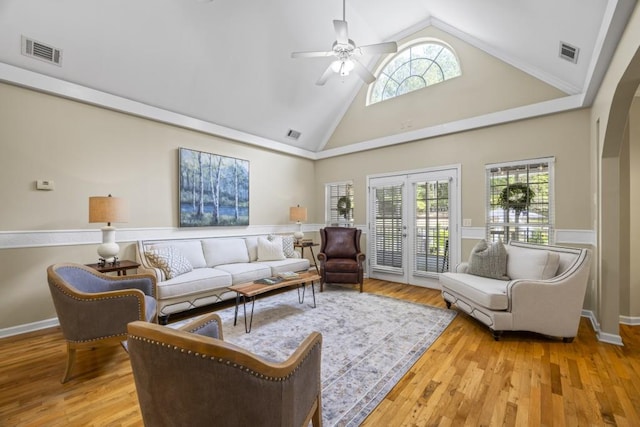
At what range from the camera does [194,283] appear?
11.5ft

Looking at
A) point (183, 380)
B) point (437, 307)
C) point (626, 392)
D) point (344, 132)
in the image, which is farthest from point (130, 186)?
point (626, 392)

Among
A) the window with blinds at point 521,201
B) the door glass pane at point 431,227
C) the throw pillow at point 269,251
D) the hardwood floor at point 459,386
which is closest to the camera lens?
the hardwood floor at point 459,386

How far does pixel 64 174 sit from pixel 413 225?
17.2 feet

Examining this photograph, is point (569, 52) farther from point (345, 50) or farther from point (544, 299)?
point (544, 299)

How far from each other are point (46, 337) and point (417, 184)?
5602 millimetres

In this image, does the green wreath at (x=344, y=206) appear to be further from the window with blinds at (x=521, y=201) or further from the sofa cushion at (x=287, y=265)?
the window with blinds at (x=521, y=201)

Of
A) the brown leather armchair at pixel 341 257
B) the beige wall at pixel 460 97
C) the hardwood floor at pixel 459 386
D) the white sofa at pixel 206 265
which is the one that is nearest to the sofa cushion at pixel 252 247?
the white sofa at pixel 206 265

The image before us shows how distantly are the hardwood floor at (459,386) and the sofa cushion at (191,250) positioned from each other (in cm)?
155

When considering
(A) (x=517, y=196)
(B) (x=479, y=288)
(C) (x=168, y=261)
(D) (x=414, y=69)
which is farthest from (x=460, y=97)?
(C) (x=168, y=261)

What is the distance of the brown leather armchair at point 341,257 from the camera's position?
185 inches

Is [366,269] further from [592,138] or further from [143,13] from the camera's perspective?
[143,13]

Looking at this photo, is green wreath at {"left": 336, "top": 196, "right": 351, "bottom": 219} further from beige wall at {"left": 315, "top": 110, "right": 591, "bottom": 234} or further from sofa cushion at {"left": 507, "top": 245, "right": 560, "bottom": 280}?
sofa cushion at {"left": 507, "top": 245, "right": 560, "bottom": 280}

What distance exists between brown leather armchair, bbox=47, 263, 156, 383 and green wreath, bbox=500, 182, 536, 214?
482cm

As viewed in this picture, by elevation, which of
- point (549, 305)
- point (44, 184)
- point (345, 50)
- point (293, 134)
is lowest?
point (549, 305)
